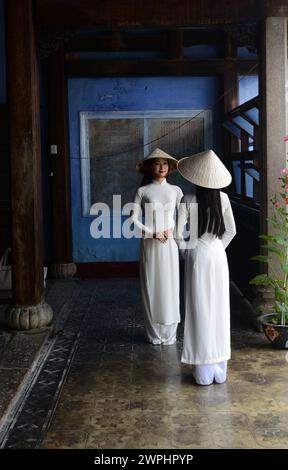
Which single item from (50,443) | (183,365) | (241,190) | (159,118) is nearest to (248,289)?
(241,190)

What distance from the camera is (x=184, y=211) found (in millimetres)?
4914

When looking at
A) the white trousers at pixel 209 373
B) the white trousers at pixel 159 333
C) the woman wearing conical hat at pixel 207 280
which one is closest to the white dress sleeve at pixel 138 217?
the white trousers at pixel 159 333

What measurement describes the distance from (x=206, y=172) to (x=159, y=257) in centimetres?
135

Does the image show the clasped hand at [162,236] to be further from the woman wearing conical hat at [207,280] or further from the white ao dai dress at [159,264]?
the woman wearing conical hat at [207,280]

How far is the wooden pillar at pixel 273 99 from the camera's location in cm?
603

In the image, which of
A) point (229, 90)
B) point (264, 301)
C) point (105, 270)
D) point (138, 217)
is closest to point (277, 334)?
point (264, 301)

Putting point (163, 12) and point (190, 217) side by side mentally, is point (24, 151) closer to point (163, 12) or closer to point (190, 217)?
point (163, 12)

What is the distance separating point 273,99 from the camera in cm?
606

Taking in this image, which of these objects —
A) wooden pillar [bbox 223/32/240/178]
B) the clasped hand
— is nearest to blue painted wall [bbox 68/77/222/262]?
wooden pillar [bbox 223/32/240/178]

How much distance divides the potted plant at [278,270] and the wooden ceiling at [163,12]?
5.21 ft

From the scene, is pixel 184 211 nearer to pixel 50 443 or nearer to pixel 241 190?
pixel 50 443

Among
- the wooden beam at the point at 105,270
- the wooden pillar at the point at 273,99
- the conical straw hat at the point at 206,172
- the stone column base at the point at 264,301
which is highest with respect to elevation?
the wooden pillar at the point at 273,99

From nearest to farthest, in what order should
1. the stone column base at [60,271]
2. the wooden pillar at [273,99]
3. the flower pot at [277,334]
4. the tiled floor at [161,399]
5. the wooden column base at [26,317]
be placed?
the tiled floor at [161,399]
the flower pot at [277,334]
the wooden pillar at [273,99]
the wooden column base at [26,317]
the stone column base at [60,271]

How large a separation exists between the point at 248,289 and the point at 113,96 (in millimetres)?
3607
